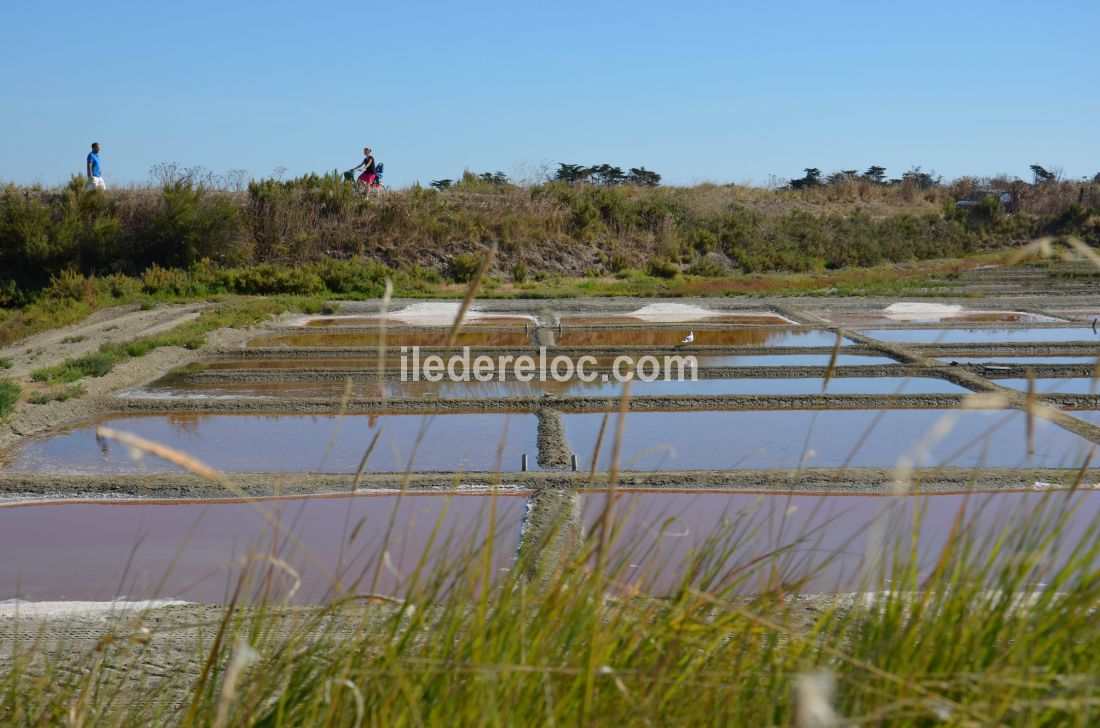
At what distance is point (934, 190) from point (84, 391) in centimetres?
3702

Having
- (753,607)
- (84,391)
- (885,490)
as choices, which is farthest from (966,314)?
(753,607)

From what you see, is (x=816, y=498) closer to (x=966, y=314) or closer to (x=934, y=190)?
(x=966, y=314)

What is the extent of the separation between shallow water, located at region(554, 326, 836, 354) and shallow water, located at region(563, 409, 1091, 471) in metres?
3.68

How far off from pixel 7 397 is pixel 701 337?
25.9ft

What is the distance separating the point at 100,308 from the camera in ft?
52.3

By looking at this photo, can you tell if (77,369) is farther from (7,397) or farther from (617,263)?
(617,263)

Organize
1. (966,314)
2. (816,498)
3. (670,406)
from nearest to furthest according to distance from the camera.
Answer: (816,498) < (670,406) < (966,314)

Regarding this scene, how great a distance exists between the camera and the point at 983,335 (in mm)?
13102

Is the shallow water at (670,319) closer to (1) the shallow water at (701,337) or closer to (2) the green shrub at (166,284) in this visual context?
(1) the shallow water at (701,337)

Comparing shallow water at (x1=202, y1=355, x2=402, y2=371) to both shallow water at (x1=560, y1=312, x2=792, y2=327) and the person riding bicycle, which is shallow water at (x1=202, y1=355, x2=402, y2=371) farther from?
the person riding bicycle

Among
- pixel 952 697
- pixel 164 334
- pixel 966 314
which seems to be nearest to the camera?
pixel 952 697

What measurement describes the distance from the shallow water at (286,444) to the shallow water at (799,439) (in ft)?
2.05

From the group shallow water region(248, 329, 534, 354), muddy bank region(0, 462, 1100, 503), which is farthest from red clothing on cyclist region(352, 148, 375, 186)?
muddy bank region(0, 462, 1100, 503)

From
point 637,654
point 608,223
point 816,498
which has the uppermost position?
point 608,223
